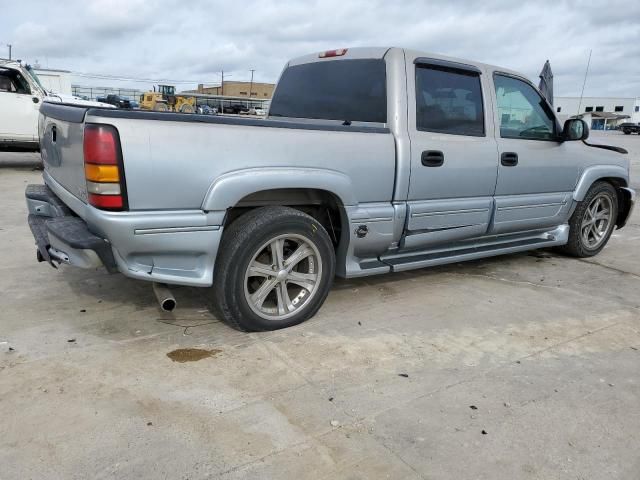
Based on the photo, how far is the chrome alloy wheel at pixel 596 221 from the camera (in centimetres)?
556

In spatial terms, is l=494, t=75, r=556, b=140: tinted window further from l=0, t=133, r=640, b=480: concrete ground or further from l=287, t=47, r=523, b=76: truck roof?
l=0, t=133, r=640, b=480: concrete ground

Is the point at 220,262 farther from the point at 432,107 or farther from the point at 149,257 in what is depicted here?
the point at 432,107

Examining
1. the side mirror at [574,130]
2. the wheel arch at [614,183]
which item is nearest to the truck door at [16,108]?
the side mirror at [574,130]

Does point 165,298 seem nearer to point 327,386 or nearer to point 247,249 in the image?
point 247,249

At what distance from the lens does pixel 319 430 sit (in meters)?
2.45

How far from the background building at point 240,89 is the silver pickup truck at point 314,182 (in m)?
79.4

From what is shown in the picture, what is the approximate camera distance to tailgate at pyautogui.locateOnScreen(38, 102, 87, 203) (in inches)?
115

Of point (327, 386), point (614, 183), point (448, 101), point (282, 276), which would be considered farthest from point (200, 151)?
point (614, 183)

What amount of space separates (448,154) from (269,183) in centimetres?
153

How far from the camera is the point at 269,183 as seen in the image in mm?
3123

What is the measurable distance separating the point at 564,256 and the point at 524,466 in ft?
13.2

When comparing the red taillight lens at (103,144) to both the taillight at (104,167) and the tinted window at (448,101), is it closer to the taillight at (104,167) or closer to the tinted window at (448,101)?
the taillight at (104,167)

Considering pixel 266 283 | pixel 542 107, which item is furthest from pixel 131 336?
pixel 542 107

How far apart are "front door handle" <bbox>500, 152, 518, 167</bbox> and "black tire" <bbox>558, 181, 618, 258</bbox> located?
135 cm
